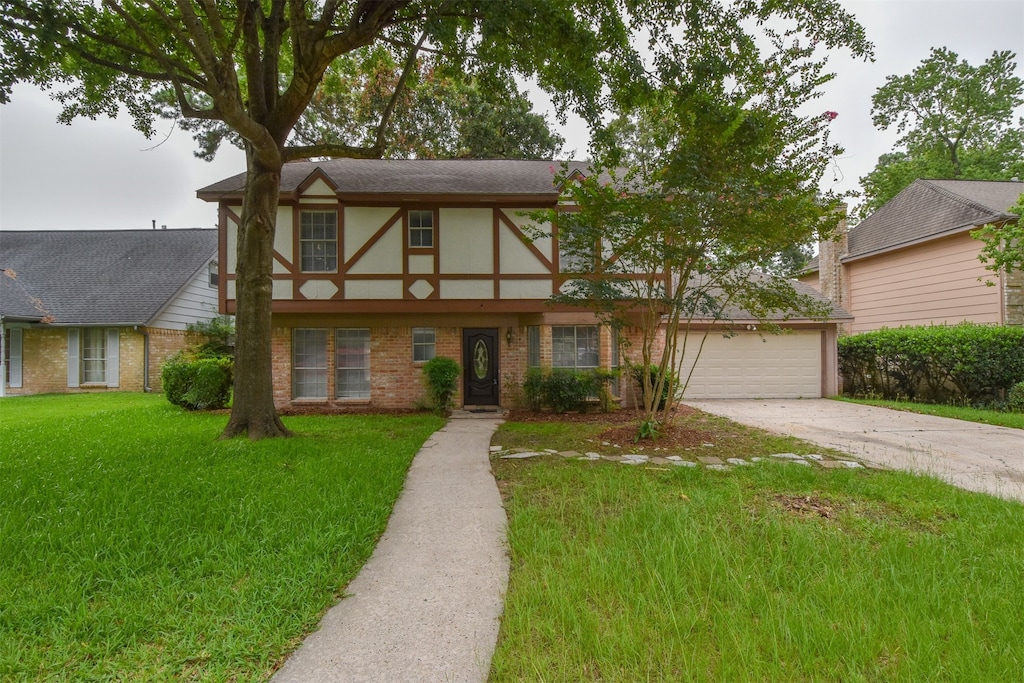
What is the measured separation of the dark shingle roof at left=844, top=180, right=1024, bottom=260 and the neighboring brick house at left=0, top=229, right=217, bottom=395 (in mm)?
23048

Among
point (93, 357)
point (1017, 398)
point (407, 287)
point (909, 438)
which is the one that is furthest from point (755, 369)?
point (93, 357)

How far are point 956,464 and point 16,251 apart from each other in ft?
92.1

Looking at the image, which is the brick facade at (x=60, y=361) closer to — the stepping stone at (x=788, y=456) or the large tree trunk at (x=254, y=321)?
the large tree trunk at (x=254, y=321)

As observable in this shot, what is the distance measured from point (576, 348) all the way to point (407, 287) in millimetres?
4183

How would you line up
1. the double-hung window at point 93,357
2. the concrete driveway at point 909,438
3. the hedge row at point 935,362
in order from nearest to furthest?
the concrete driveway at point 909,438, the hedge row at point 935,362, the double-hung window at point 93,357

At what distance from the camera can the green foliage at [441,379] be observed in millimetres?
9992

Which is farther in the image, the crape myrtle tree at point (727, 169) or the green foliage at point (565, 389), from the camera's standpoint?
the green foliage at point (565, 389)

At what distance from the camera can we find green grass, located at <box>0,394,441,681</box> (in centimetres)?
230

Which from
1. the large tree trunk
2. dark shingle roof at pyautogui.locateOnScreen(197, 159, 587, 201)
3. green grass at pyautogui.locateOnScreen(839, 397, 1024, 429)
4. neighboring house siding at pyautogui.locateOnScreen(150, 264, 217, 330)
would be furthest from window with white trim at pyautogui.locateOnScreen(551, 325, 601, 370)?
neighboring house siding at pyautogui.locateOnScreen(150, 264, 217, 330)

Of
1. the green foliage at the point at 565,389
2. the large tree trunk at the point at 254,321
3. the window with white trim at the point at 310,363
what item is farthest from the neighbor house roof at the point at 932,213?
the large tree trunk at the point at 254,321

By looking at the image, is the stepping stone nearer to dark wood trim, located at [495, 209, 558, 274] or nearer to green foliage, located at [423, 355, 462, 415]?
dark wood trim, located at [495, 209, 558, 274]

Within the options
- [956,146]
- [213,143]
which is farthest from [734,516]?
[956,146]

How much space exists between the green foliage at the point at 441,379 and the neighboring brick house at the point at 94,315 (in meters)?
11.1

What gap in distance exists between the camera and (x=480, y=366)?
11031mm
